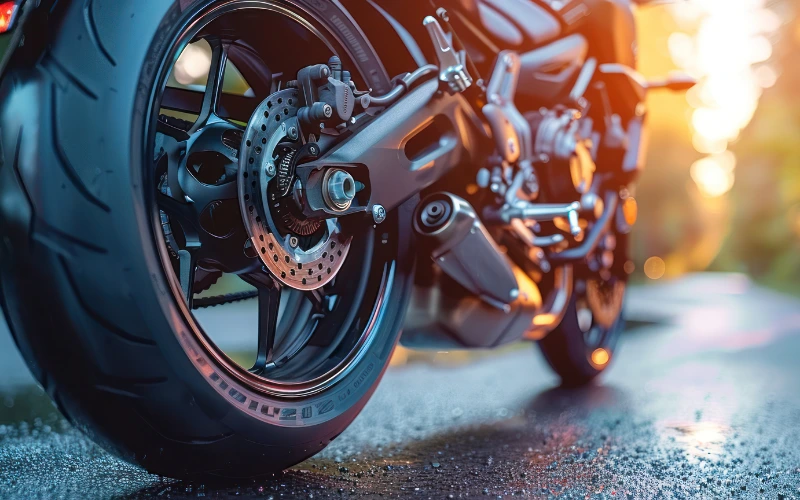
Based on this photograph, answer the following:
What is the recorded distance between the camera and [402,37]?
2146 mm

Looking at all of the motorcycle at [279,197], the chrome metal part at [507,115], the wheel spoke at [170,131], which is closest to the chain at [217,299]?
the motorcycle at [279,197]

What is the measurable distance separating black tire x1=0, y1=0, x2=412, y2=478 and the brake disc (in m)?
0.30

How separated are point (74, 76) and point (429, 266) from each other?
1274mm

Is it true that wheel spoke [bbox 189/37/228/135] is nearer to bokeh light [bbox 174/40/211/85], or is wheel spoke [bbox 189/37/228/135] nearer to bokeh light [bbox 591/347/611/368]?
bokeh light [bbox 591/347/611/368]

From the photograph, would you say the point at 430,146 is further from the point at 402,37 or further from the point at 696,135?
the point at 696,135

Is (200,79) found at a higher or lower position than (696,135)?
higher

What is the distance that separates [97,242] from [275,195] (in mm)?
486

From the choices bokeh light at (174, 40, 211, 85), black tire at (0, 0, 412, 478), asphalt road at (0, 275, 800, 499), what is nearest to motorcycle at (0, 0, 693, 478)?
black tire at (0, 0, 412, 478)

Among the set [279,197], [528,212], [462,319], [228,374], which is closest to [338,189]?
[279,197]

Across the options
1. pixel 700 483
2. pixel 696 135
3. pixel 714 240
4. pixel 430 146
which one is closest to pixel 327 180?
pixel 430 146

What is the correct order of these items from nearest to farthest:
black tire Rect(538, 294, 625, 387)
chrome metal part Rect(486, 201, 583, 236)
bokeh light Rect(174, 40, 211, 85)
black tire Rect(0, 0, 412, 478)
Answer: black tire Rect(0, 0, 412, 478) < chrome metal part Rect(486, 201, 583, 236) < black tire Rect(538, 294, 625, 387) < bokeh light Rect(174, 40, 211, 85)

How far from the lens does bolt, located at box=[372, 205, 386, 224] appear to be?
1.95 m

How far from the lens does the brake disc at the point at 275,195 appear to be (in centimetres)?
165

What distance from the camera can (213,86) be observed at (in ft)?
5.64
